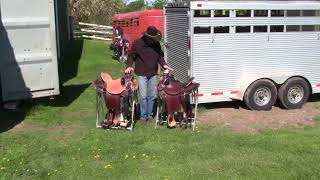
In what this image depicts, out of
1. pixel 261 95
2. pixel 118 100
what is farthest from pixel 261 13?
pixel 118 100

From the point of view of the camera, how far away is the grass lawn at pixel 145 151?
Answer: 23.4ft

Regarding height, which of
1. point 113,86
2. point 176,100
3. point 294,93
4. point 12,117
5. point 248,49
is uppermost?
point 248,49

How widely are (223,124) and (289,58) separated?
94.6 inches

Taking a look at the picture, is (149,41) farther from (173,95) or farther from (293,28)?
(293,28)

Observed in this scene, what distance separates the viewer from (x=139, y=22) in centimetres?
1977

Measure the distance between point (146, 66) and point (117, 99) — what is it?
958 millimetres

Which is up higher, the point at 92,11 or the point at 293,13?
the point at 293,13

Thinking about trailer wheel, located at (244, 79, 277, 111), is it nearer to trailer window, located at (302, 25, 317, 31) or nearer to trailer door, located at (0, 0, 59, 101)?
trailer window, located at (302, 25, 317, 31)

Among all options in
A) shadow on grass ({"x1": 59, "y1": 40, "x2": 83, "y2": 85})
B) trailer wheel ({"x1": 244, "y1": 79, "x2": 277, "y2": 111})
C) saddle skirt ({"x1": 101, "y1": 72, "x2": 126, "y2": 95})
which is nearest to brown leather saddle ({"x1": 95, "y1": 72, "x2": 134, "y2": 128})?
saddle skirt ({"x1": 101, "y1": 72, "x2": 126, "y2": 95})

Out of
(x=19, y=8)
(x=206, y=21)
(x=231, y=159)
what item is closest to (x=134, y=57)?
(x=206, y=21)

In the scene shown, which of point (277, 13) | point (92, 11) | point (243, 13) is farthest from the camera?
point (92, 11)

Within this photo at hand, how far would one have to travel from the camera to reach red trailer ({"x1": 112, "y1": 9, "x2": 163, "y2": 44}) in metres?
19.0

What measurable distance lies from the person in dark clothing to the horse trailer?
1.92 m

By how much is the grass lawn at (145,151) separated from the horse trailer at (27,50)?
0.53 m
